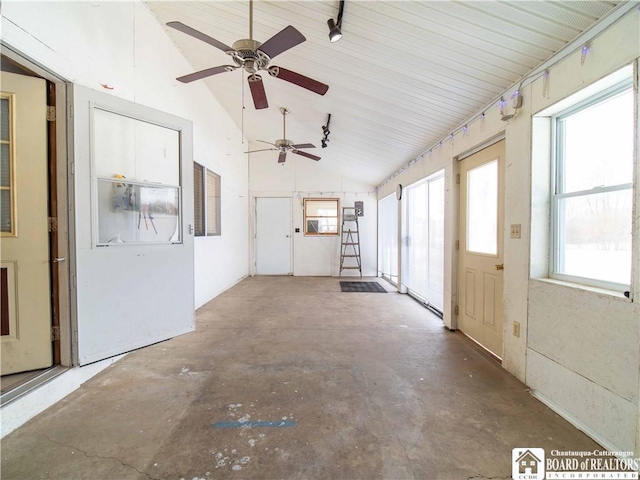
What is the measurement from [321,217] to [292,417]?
5.77m

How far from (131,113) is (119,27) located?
30.9 inches

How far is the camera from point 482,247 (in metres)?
2.83

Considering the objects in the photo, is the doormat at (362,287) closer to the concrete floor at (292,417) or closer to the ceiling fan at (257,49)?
the concrete floor at (292,417)

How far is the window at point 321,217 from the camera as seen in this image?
719 cm

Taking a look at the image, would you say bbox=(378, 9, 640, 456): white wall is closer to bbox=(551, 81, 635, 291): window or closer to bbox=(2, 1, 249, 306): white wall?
bbox=(551, 81, 635, 291): window

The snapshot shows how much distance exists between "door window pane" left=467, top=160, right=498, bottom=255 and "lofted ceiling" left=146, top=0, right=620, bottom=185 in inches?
24.3

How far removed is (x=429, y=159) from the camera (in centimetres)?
380

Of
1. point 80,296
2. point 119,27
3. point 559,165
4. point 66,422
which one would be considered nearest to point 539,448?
point 559,165

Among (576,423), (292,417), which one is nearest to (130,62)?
(292,417)

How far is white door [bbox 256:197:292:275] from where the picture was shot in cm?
716

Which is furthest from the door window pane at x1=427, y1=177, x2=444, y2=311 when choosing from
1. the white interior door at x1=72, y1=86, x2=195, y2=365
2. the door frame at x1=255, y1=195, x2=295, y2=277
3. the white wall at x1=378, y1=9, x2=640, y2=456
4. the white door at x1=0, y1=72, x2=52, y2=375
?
the white door at x1=0, y1=72, x2=52, y2=375

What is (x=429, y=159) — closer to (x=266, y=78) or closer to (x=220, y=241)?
(x=266, y=78)

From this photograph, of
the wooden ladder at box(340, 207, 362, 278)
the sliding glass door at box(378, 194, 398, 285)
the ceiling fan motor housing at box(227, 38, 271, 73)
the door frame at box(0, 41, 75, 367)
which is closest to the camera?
the ceiling fan motor housing at box(227, 38, 271, 73)

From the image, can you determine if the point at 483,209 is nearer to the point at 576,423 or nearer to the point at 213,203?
the point at 576,423
